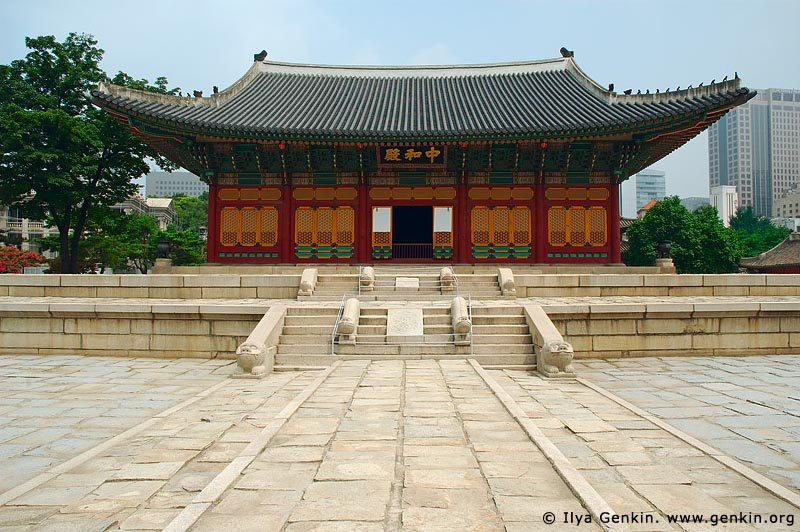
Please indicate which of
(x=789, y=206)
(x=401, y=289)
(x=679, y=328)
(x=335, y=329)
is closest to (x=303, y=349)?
(x=335, y=329)

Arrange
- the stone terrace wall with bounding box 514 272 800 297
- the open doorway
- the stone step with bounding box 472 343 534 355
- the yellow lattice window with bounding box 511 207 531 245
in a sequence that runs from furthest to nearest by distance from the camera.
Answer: the open doorway < the yellow lattice window with bounding box 511 207 531 245 < the stone terrace wall with bounding box 514 272 800 297 < the stone step with bounding box 472 343 534 355

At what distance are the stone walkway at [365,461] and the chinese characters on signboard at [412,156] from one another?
1134 cm

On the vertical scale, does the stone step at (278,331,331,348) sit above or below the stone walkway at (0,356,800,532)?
above

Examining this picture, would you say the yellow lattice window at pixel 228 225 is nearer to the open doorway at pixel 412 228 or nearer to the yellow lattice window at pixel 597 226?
the open doorway at pixel 412 228

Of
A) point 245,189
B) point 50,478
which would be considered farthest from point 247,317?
point 245,189

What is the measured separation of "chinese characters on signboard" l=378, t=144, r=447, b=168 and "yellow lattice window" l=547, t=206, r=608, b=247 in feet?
14.8

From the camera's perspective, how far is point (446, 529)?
123 inches

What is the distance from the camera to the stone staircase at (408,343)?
9.53 metres

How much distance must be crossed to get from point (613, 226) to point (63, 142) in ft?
74.4

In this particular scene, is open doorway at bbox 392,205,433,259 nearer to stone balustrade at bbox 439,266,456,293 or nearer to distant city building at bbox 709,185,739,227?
stone balustrade at bbox 439,266,456,293

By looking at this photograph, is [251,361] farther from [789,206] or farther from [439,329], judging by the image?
[789,206]

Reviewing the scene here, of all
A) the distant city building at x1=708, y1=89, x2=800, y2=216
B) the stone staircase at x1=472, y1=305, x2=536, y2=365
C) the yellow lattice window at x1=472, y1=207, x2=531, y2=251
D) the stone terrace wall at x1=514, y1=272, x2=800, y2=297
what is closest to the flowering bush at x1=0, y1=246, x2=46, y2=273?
the yellow lattice window at x1=472, y1=207, x2=531, y2=251

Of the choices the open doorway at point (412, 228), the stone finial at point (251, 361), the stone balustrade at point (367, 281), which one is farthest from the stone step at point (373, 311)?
the open doorway at point (412, 228)

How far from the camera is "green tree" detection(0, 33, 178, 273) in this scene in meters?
20.3
